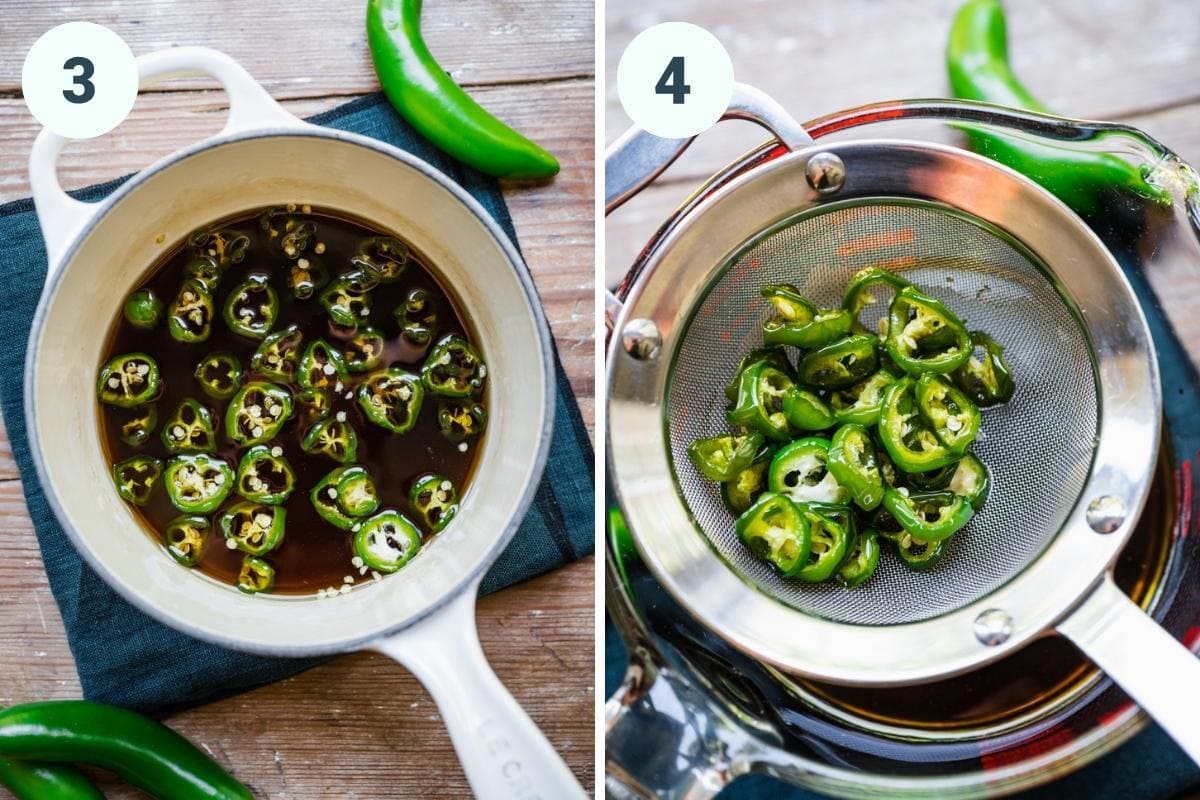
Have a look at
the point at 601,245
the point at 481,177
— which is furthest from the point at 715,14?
the point at 601,245

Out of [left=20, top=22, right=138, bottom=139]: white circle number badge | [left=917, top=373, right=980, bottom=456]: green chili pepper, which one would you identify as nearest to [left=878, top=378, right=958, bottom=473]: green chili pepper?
[left=917, top=373, right=980, bottom=456]: green chili pepper

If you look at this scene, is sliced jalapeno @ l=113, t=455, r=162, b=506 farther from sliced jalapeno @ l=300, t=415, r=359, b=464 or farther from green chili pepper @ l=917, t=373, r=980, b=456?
green chili pepper @ l=917, t=373, r=980, b=456

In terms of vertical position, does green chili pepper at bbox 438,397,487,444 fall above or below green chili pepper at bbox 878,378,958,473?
above

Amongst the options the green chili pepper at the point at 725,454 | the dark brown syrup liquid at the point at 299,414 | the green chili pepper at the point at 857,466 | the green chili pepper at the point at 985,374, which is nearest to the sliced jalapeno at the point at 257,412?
the dark brown syrup liquid at the point at 299,414

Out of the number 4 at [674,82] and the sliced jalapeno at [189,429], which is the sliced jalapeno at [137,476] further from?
the number 4 at [674,82]

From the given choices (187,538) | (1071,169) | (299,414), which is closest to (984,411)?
(1071,169)

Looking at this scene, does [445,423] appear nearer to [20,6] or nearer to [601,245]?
[601,245]
